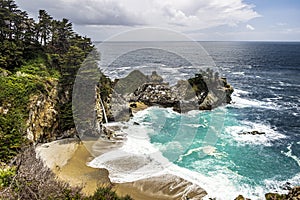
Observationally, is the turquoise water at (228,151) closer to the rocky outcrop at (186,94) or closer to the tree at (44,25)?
the rocky outcrop at (186,94)

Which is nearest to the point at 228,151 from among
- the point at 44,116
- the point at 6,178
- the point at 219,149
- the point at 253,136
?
the point at 219,149

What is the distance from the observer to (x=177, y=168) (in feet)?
58.2

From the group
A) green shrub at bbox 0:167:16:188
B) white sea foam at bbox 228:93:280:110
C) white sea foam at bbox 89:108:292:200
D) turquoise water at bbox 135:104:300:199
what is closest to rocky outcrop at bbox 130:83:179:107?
turquoise water at bbox 135:104:300:199

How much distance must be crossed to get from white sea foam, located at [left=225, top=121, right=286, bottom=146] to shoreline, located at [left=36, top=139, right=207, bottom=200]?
399 inches

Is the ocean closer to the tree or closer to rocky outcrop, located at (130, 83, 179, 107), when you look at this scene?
rocky outcrop, located at (130, 83, 179, 107)

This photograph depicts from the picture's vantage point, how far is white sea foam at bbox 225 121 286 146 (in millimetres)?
23375

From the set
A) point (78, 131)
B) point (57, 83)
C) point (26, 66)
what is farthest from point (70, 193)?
point (26, 66)

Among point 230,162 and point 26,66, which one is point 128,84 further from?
point 230,162

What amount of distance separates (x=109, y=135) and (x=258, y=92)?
32447mm

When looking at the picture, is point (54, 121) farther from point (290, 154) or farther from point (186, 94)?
point (290, 154)

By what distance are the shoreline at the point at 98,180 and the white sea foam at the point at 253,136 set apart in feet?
33.2

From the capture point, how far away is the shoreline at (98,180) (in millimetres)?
14734

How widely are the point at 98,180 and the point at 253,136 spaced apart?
16748 mm

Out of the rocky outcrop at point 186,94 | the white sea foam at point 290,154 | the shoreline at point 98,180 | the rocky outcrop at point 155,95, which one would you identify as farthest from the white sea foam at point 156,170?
the rocky outcrop at point 155,95
